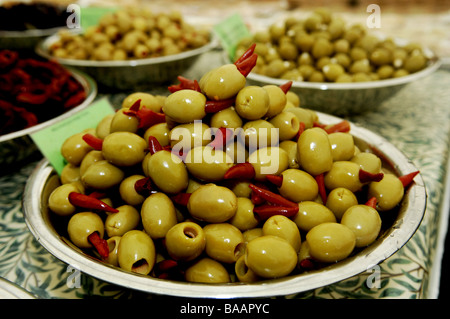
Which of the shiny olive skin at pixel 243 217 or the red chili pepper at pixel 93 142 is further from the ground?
the red chili pepper at pixel 93 142

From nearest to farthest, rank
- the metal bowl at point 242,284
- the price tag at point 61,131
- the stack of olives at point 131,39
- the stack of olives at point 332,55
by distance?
the metal bowl at point 242,284
the price tag at point 61,131
the stack of olives at point 332,55
the stack of olives at point 131,39

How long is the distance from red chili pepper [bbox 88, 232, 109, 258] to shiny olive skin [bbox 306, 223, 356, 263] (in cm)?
33

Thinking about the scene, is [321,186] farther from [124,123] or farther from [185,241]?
[124,123]

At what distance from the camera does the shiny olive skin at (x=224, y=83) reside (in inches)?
25.7

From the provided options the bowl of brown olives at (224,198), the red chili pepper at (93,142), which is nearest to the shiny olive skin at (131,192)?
the bowl of brown olives at (224,198)

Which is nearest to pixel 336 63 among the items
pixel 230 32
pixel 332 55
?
pixel 332 55

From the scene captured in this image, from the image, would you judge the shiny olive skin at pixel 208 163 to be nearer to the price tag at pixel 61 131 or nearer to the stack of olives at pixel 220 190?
the stack of olives at pixel 220 190

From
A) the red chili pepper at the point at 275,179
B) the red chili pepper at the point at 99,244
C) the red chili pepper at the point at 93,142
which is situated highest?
the red chili pepper at the point at 93,142

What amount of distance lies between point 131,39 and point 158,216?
1.10 meters

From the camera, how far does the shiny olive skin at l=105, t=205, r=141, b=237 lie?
637 mm

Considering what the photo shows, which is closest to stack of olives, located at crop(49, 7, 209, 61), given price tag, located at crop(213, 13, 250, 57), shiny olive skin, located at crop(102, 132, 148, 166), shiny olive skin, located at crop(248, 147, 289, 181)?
price tag, located at crop(213, 13, 250, 57)

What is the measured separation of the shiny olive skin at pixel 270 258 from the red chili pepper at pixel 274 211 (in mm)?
75

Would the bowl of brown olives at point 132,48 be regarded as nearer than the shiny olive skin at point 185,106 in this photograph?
No

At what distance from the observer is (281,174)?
0.65 m
